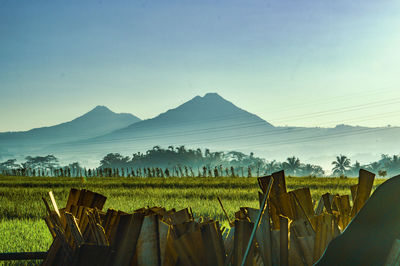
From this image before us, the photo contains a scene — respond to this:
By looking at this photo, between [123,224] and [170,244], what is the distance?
0.38ft

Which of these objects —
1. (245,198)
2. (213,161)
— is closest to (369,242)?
(245,198)

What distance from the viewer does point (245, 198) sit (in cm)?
1636

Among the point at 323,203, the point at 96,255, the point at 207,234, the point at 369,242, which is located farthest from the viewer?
the point at 323,203

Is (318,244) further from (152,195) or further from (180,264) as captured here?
(152,195)

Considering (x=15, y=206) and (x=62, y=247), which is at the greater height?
(x=62, y=247)

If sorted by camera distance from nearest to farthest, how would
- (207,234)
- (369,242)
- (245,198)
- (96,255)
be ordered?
(369,242) → (96,255) → (207,234) → (245,198)

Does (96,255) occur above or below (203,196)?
above

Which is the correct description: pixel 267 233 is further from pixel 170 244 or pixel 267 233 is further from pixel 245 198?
pixel 245 198

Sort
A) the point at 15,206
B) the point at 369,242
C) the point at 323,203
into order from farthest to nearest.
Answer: the point at 15,206 < the point at 323,203 < the point at 369,242

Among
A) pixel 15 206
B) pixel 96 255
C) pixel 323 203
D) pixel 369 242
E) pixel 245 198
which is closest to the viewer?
pixel 369 242

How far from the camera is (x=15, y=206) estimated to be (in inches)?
539

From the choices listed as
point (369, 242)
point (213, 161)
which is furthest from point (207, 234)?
point (213, 161)

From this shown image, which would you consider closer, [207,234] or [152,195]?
[207,234]

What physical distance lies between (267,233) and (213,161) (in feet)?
624
